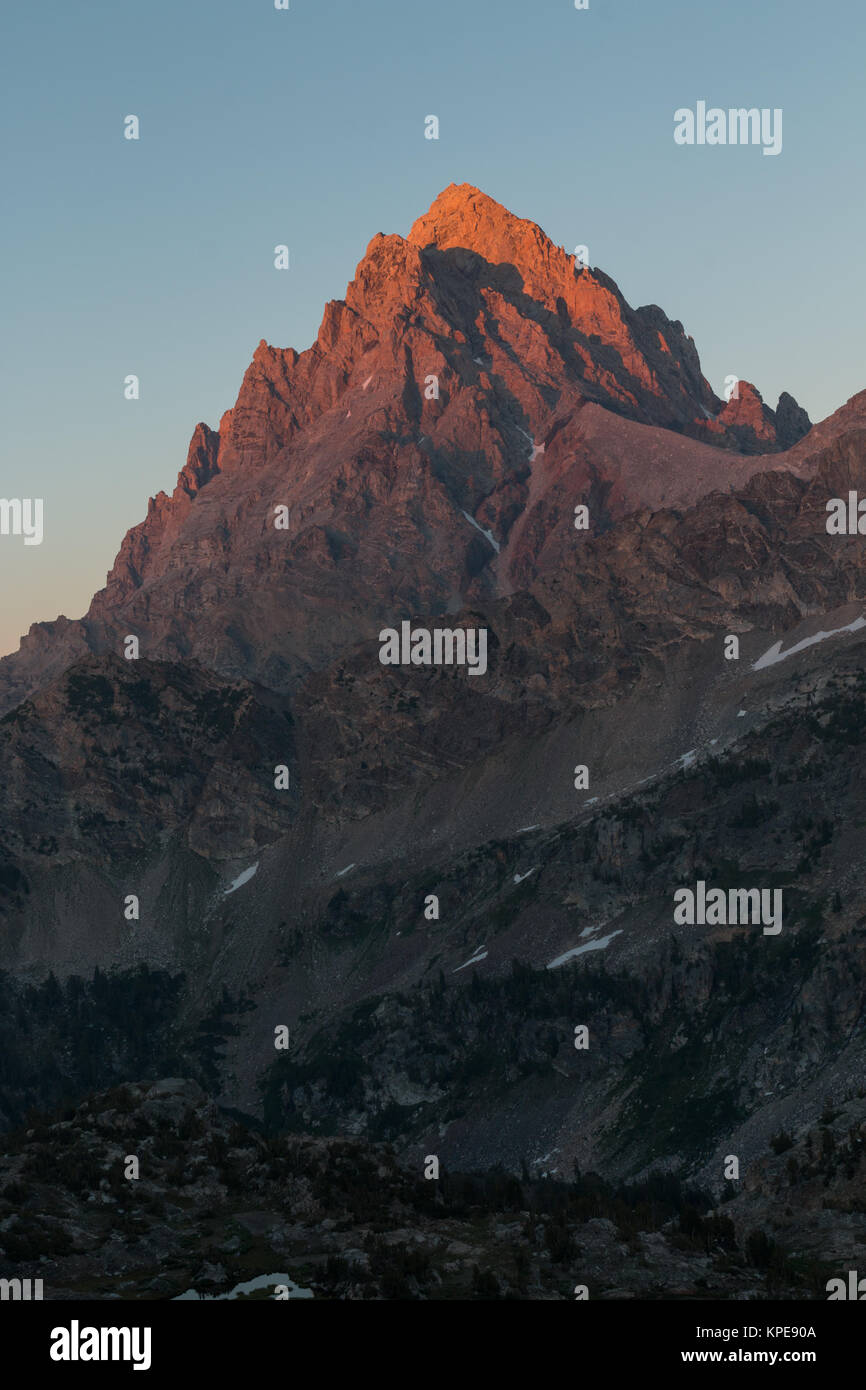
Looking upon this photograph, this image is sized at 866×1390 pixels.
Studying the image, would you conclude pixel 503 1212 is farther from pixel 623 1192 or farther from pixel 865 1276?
pixel 623 1192

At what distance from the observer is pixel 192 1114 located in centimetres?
9438

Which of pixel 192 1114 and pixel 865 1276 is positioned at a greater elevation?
pixel 192 1114

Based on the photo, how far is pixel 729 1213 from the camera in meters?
87.2
